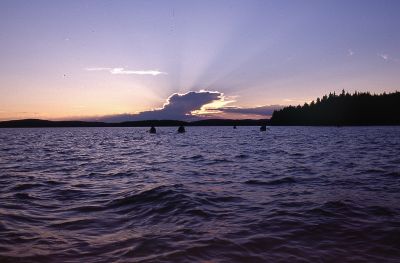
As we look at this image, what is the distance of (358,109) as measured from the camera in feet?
553

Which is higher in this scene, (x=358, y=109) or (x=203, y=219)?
(x=358, y=109)

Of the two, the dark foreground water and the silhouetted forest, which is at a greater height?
the silhouetted forest

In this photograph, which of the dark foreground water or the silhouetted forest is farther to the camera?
the silhouetted forest

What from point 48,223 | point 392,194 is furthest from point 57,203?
point 392,194

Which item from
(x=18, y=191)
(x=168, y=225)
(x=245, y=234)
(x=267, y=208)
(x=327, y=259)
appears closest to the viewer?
(x=327, y=259)

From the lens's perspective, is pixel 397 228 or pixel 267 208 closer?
pixel 397 228

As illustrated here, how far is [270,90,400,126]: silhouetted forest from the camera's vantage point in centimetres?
15862

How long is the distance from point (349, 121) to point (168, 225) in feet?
603

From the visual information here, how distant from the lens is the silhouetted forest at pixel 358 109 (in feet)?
520

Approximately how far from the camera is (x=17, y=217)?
7992mm

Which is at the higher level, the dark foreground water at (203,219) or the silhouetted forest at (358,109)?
the silhouetted forest at (358,109)

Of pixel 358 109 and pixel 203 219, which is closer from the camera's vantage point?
pixel 203 219

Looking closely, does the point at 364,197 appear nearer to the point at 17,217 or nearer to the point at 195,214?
the point at 195,214

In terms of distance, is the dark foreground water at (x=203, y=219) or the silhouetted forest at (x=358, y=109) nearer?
the dark foreground water at (x=203, y=219)
